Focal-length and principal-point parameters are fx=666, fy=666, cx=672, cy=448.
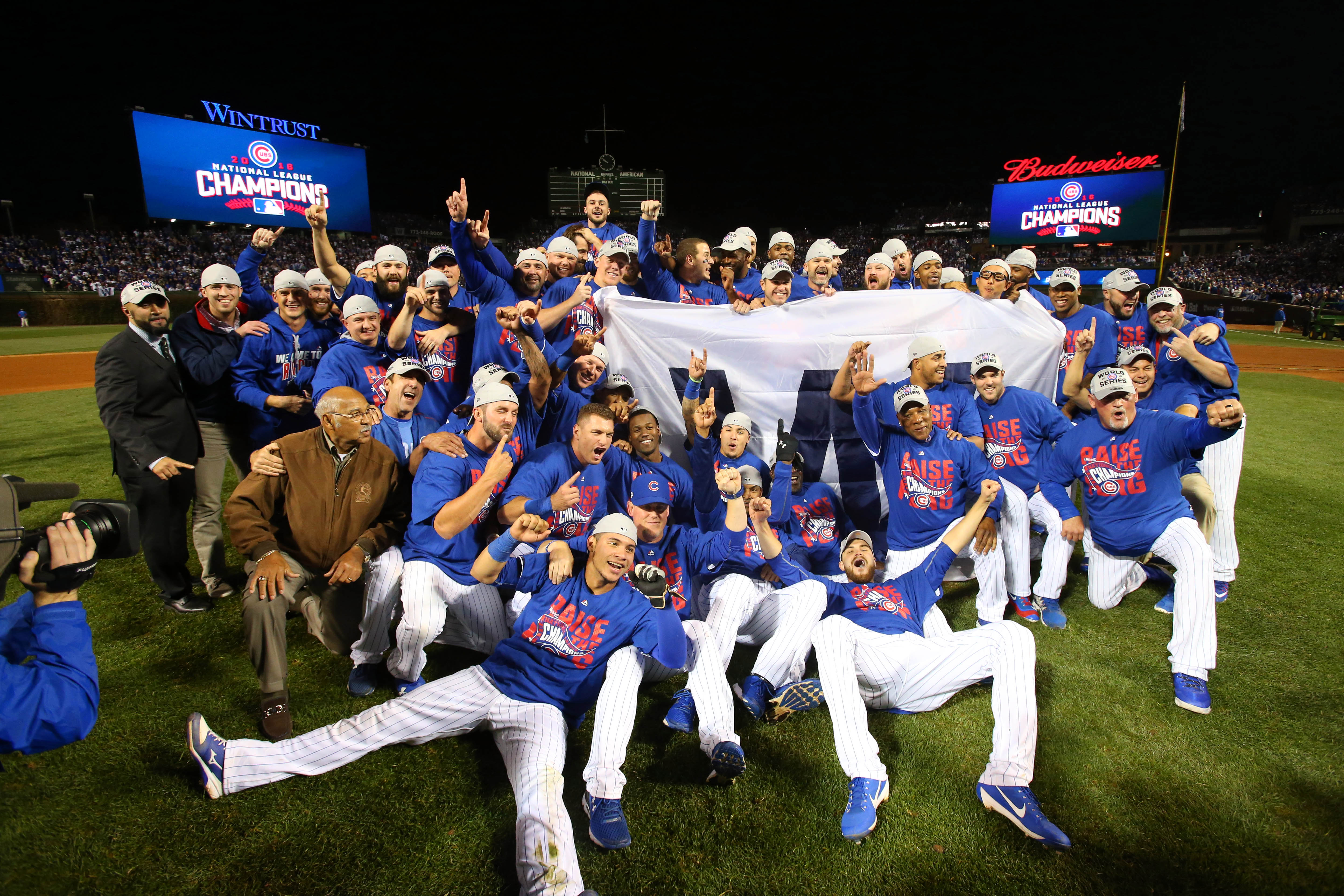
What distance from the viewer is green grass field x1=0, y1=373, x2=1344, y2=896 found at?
120 inches

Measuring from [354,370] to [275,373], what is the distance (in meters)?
1.01

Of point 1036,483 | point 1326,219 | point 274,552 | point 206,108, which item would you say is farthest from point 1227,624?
point 1326,219

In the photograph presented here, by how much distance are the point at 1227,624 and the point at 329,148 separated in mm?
39981

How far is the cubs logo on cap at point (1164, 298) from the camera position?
649 cm

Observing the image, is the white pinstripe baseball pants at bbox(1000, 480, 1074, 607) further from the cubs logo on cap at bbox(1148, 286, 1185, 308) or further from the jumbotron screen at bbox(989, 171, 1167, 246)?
the jumbotron screen at bbox(989, 171, 1167, 246)

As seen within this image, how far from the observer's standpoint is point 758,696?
4.25 metres

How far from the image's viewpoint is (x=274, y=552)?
4.01m

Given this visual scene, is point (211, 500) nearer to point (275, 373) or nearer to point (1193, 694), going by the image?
point (275, 373)

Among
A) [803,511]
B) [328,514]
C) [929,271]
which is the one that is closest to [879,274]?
[929,271]

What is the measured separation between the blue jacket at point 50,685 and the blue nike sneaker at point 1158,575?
728 cm

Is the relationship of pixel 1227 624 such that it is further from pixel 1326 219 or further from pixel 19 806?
pixel 1326 219

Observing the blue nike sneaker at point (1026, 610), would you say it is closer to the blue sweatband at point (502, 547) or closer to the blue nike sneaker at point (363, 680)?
the blue sweatband at point (502, 547)

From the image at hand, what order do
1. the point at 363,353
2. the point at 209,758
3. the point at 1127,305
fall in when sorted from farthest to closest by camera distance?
the point at 1127,305
the point at 363,353
the point at 209,758

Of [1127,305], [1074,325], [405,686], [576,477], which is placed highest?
[1127,305]
